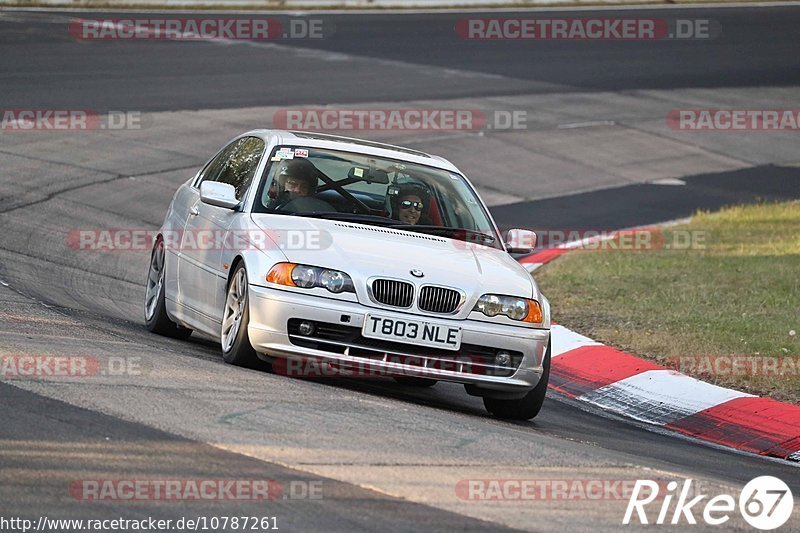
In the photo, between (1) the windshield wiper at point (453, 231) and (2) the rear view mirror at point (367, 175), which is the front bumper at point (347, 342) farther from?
(2) the rear view mirror at point (367, 175)

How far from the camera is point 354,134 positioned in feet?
69.7

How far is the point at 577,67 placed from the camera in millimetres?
29703

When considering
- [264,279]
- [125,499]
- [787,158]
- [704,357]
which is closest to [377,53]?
[787,158]

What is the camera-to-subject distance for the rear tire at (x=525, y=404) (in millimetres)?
8352

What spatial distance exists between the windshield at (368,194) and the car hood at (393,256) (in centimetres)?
19

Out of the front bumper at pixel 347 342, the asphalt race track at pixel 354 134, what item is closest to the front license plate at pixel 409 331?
the front bumper at pixel 347 342

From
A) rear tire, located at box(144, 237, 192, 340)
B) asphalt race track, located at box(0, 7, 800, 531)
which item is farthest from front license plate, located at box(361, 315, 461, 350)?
rear tire, located at box(144, 237, 192, 340)

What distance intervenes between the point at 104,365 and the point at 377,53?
21920 millimetres

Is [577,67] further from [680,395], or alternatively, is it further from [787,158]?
[680,395]

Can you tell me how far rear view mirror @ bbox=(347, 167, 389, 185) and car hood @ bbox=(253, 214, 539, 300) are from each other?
1.93ft

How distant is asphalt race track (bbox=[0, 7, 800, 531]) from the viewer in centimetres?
580

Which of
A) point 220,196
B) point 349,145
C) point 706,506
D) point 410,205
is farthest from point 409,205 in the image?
point 706,506

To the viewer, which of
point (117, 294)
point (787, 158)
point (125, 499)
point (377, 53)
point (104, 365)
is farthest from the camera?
point (377, 53)

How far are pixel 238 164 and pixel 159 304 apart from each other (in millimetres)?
1160
